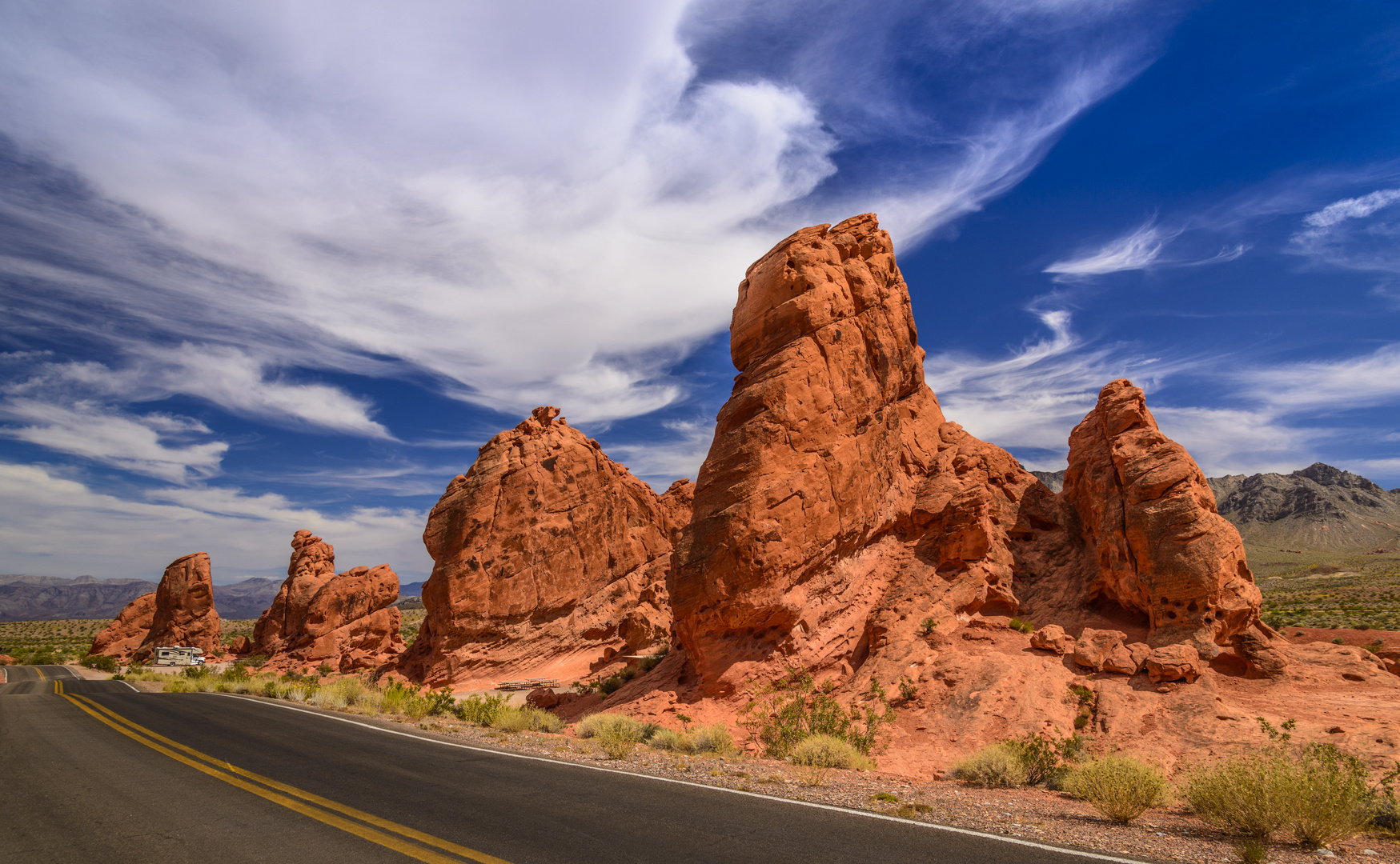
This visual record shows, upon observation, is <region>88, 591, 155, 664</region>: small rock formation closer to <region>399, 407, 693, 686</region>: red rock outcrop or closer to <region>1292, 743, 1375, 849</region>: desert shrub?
<region>399, 407, 693, 686</region>: red rock outcrop

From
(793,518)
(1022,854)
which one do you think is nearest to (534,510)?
(793,518)

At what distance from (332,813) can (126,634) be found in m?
54.5

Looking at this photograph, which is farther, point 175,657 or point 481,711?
point 175,657

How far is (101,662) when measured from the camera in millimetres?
40344

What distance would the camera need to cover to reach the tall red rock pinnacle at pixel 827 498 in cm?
1551

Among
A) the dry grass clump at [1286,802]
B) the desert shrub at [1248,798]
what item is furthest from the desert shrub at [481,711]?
the dry grass clump at [1286,802]

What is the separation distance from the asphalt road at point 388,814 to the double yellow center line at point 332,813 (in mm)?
26

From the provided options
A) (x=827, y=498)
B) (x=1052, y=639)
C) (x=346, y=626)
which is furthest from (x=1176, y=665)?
(x=346, y=626)

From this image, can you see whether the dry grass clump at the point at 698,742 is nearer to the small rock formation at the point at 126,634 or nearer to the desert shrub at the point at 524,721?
the desert shrub at the point at 524,721

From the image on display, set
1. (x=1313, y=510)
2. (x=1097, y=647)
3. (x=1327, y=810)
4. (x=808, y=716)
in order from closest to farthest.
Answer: (x=1327, y=810), (x=808, y=716), (x=1097, y=647), (x=1313, y=510)

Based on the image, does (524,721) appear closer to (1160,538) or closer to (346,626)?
(1160,538)

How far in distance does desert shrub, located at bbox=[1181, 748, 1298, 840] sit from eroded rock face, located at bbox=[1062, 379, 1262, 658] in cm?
583

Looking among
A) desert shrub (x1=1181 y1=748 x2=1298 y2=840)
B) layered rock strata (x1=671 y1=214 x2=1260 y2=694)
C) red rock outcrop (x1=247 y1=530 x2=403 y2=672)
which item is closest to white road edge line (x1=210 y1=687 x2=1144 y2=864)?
desert shrub (x1=1181 y1=748 x2=1298 y2=840)

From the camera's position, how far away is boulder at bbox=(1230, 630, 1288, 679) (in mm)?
12195
